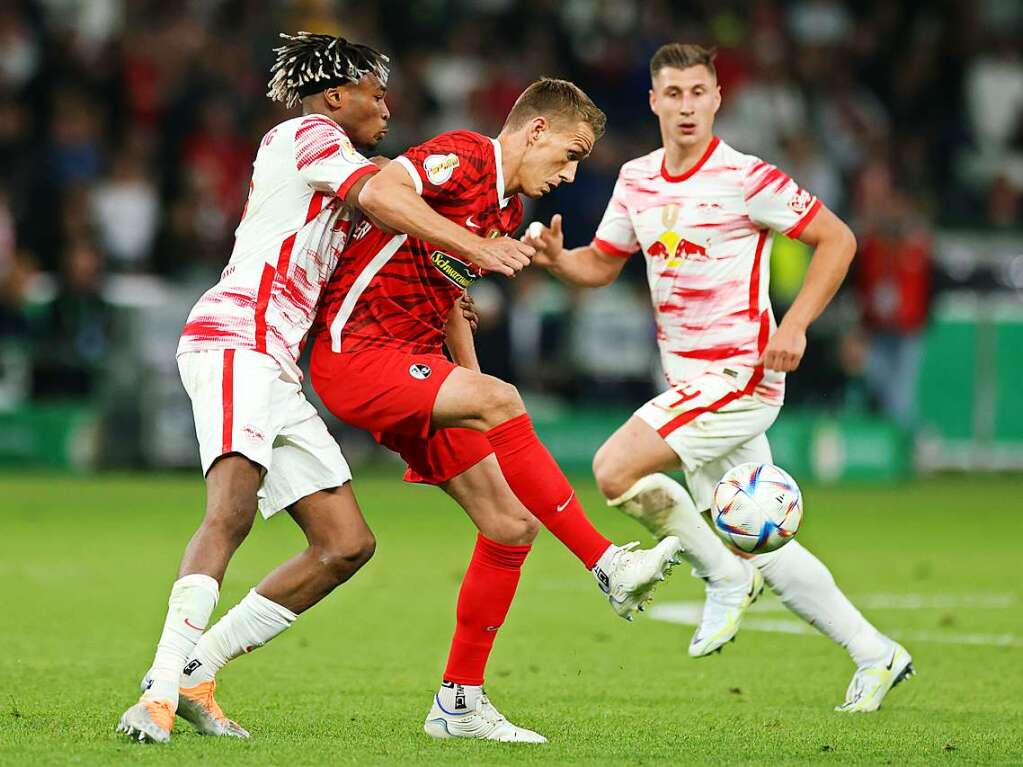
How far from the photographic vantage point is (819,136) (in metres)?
20.6

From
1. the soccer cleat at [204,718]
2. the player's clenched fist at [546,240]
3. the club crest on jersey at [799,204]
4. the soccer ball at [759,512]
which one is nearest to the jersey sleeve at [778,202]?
the club crest on jersey at [799,204]

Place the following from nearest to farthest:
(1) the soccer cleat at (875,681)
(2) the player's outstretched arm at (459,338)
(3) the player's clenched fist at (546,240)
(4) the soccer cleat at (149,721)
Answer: (4) the soccer cleat at (149,721) < (2) the player's outstretched arm at (459,338) < (1) the soccer cleat at (875,681) < (3) the player's clenched fist at (546,240)

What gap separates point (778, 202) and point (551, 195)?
1090cm

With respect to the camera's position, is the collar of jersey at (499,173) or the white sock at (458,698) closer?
the white sock at (458,698)

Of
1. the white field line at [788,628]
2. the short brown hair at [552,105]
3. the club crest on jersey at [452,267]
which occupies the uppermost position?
the short brown hair at [552,105]

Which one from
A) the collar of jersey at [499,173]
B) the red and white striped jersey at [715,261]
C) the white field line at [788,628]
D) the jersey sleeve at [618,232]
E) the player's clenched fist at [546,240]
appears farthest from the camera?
the white field line at [788,628]

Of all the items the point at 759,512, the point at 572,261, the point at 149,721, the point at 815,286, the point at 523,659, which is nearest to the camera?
the point at 149,721

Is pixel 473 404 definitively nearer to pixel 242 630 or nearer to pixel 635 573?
pixel 635 573

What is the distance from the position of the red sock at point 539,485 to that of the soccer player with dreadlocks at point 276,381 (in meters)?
0.56

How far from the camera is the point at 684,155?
26.0 feet

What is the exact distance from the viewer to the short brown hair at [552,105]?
21.5ft

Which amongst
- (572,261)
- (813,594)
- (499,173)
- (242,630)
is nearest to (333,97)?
(499,173)

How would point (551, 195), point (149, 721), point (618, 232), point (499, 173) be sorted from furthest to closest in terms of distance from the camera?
point (551, 195) < point (618, 232) < point (499, 173) < point (149, 721)

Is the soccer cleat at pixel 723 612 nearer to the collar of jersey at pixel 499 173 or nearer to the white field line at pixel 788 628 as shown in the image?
the white field line at pixel 788 628
